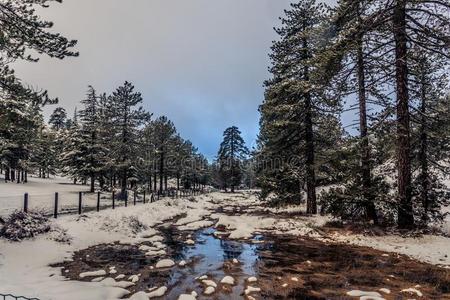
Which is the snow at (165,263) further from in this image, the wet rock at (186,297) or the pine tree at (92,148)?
the pine tree at (92,148)

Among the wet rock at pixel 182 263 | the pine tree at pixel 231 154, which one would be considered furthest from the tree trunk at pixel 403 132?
the pine tree at pixel 231 154

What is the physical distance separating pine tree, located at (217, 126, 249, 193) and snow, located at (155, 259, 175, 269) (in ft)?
188

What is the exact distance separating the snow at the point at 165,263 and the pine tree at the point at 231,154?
188ft

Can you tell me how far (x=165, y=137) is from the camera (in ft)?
156

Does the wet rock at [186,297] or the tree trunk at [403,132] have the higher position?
→ the tree trunk at [403,132]

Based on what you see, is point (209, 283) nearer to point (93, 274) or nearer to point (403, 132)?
point (93, 274)

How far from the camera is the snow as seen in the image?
9.08m

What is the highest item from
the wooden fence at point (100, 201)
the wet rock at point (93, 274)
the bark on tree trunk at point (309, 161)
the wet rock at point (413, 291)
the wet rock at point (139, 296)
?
the bark on tree trunk at point (309, 161)

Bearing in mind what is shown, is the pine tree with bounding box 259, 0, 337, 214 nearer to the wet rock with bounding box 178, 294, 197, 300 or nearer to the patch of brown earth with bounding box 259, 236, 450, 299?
the patch of brown earth with bounding box 259, 236, 450, 299

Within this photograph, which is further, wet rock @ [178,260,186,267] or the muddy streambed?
wet rock @ [178,260,186,267]

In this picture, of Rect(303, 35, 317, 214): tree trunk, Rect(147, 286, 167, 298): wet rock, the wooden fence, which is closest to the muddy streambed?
Rect(147, 286, 167, 298): wet rock

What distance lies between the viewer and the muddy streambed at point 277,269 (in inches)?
277

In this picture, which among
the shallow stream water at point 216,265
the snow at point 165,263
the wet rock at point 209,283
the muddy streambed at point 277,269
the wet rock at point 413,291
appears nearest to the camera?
the wet rock at point 413,291

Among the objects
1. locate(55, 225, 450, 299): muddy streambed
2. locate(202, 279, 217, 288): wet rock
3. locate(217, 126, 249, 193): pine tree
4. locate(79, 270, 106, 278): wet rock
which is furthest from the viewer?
locate(217, 126, 249, 193): pine tree
